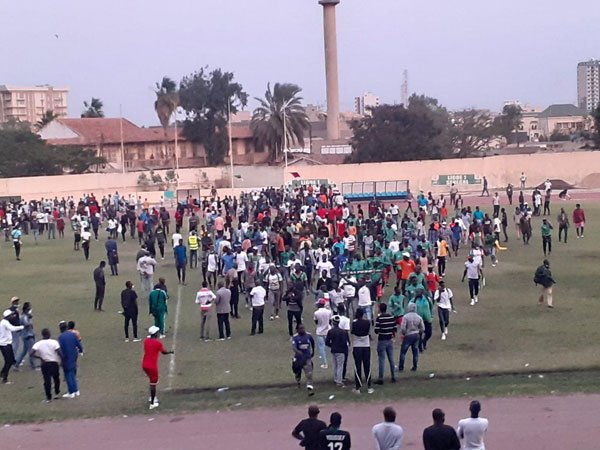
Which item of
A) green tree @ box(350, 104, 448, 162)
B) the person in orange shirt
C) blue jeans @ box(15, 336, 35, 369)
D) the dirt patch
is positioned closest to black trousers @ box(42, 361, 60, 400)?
blue jeans @ box(15, 336, 35, 369)

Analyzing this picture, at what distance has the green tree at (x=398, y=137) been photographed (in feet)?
231

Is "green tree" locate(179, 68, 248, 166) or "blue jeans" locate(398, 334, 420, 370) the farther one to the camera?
"green tree" locate(179, 68, 248, 166)

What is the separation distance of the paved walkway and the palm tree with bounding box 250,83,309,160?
215 feet

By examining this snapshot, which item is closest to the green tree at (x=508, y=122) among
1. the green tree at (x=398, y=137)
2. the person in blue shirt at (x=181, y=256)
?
the green tree at (x=398, y=137)

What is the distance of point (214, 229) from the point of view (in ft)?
102

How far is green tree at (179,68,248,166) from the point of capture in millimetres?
83062

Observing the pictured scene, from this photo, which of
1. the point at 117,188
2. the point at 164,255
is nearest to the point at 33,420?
the point at 164,255

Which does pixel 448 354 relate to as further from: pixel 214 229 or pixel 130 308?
pixel 214 229

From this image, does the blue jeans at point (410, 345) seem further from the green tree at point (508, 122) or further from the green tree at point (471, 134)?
the green tree at point (508, 122)

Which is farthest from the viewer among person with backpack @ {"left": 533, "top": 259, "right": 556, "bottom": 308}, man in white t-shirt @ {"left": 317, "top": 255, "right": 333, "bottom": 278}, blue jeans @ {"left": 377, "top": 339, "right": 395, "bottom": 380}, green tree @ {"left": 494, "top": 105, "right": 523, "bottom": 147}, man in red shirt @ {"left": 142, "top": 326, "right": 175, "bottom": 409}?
green tree @ {"left": 494, "top": 105, "right": 523, "bottom": 147}

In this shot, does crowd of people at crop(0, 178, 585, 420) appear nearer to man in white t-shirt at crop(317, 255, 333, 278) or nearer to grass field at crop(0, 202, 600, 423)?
man in white t-shirt at crop(317, 255, 333, 278)

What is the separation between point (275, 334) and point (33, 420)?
20.3 ft

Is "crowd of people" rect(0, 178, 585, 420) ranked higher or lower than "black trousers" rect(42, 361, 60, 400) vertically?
higher

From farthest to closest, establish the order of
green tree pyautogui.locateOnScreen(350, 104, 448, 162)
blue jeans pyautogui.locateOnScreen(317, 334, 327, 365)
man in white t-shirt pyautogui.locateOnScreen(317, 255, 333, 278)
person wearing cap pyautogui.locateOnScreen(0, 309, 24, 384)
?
1. green tree pyautogui.locateOnScreen(350, 104, 448, 162)
2. man in white t-shirt pyautogui.locateOnScreen(317, 255, 333, 278)
3. blue jeans pyautogui.locateOnScreen(317, 334, 327, 365)
4. person wearing cap pyautogui.locateOnScreen(0, 309, 24, 384)
